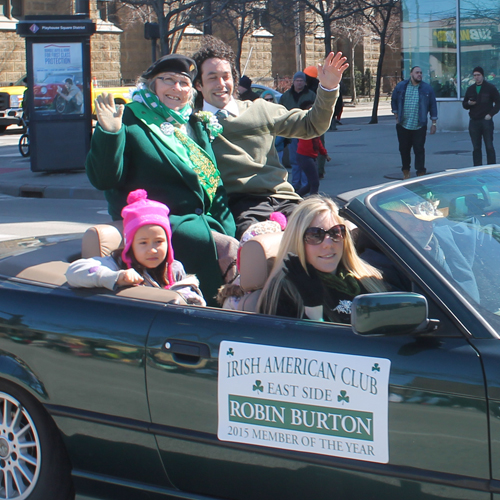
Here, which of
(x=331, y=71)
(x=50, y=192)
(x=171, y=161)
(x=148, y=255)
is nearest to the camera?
(x=148, y=255)

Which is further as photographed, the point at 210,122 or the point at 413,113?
the point at 413,113

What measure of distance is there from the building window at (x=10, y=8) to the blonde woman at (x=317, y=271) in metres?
36.2

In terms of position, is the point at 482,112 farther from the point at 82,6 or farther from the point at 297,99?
the point at 82,6

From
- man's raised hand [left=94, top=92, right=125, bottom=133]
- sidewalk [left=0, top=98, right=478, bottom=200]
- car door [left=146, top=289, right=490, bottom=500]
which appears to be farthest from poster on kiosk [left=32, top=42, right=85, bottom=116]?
car door [left=146, top=289, right=490, bottom=500]

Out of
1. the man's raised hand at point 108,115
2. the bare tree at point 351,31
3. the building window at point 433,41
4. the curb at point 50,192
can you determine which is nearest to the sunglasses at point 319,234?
the man's raised hand at point 108,115

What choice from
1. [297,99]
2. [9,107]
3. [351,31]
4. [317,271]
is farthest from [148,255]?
[351,31]

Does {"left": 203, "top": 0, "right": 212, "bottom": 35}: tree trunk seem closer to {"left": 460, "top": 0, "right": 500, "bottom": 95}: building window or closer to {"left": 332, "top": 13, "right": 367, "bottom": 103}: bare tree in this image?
{"left": 460, "top": 0, "right": 500, "bottom": 95}: building window

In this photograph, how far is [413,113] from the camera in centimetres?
1305

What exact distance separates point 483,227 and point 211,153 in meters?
1.89

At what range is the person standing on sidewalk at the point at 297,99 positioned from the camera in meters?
12.0

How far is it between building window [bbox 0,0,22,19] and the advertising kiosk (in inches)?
877

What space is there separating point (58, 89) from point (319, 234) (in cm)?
1373

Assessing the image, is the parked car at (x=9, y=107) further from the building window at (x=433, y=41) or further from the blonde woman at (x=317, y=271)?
the blonde woman at (x=317, y=271)

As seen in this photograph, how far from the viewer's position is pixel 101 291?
2980mm
